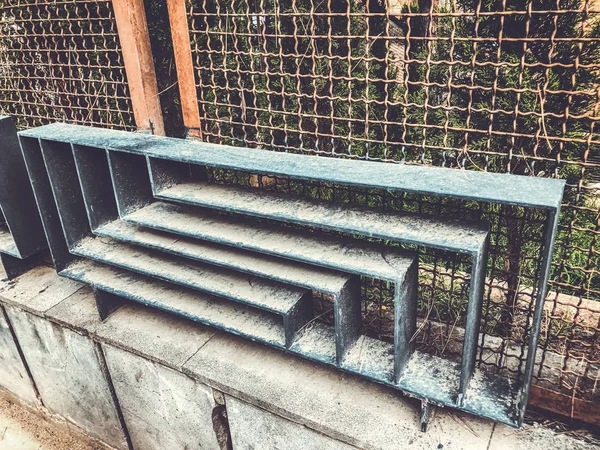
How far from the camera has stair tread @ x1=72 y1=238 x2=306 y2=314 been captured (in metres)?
2.32

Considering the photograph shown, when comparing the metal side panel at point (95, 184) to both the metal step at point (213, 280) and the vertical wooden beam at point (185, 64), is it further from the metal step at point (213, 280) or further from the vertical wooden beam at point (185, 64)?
the vertical wooden beam at point (185, 64)

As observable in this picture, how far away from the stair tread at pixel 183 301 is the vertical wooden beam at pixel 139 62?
3.02ft

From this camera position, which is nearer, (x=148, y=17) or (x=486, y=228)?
(x=486, y=228)

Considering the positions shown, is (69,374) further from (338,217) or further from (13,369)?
(338,217)

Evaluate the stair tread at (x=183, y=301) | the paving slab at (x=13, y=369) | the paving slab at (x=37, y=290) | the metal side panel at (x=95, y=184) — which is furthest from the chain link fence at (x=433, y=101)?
the paving slab at (x=13, y=369)

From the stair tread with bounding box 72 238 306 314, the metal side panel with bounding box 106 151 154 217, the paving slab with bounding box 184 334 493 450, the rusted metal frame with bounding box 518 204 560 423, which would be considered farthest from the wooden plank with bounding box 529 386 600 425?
the metal side panel with bounding box 106 151 154 217

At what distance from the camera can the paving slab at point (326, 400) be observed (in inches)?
82.0

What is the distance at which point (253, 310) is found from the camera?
2.58 meters

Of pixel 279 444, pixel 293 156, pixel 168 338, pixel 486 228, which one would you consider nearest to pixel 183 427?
pixel 168 338

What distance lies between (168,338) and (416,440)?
142 centimetres

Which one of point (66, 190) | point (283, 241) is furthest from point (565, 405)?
point (66, 190)

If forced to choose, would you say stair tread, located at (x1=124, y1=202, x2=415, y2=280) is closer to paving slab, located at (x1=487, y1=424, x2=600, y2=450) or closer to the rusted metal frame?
→ the rusted metal frame

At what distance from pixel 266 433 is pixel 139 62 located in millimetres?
2186

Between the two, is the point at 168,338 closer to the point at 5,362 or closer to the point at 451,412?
the point at 451,412
